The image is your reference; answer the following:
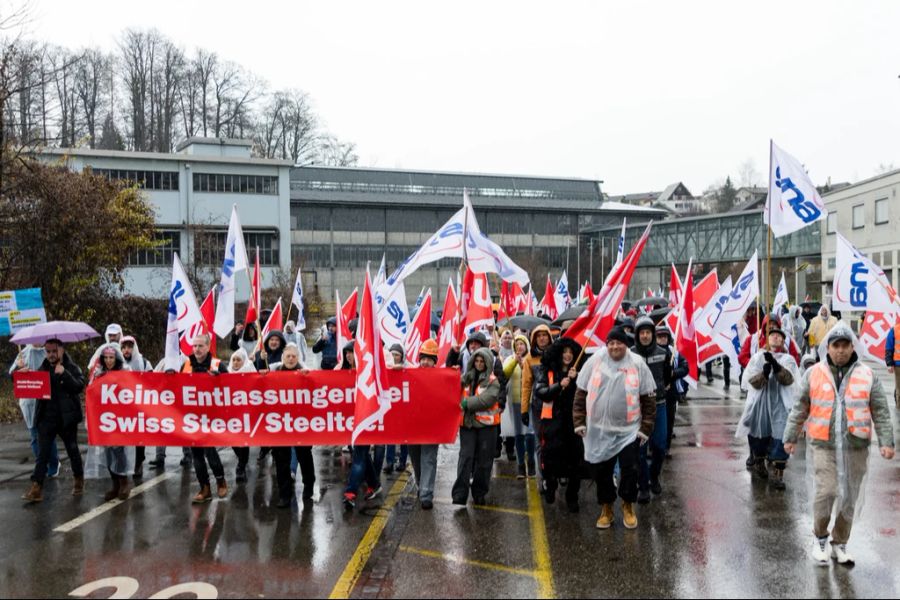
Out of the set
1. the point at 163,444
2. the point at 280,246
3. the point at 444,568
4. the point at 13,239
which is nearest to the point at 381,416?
the point at 444,568

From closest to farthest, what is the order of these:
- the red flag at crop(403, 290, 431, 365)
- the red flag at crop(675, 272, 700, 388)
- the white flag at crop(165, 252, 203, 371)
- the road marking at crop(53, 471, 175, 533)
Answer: the road marking at crop(53, 471, 175, 533)
the white flag at crop(165, 252, 203, 371)
the red flag at crop(675, 272, 700, 388)
the red flag at crop(403, 290, 431, 365)

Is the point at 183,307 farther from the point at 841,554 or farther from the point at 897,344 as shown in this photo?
the point at 897,344

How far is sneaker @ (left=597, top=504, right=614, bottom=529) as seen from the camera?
7227 mm

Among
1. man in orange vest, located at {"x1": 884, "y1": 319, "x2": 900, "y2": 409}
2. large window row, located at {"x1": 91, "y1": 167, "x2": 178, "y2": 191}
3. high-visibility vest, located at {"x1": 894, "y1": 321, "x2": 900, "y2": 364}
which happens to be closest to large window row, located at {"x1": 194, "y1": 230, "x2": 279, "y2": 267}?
large window row, located at {"x1": 91, "y1": 167, "x2": 178, "y2": 191}

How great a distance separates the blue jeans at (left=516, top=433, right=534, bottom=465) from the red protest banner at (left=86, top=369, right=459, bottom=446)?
179 cm

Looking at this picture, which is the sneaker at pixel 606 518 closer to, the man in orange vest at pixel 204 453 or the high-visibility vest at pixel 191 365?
the man in orange vest at pixel 204 453

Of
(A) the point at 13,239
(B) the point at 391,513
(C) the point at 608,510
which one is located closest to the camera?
(C) the point at 608,510

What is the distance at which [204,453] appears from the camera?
872 cm

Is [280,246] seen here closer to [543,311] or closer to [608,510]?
[543,311]

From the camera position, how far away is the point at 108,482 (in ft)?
30.7

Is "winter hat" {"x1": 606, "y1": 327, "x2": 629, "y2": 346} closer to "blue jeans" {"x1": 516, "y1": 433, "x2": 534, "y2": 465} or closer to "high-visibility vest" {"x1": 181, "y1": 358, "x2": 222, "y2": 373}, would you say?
"blue jeans" {"x1": 516, "y1": 433, "x2": 534, "y2": 465}

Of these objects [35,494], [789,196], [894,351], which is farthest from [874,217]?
[35,494]

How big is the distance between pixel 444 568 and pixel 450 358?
381 cm

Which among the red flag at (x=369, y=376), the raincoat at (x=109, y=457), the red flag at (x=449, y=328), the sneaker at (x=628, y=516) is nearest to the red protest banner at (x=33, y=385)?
the raincoat at (x=109, y=457)
